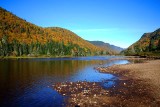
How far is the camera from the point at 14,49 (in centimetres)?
18888

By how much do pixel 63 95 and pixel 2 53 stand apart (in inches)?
6169

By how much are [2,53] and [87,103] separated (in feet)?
536

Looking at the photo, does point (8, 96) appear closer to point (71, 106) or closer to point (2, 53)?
point (71, 106)

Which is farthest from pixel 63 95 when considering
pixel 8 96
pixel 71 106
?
pixel 8 96

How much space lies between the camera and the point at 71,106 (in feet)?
78.4

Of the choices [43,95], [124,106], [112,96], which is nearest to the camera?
[124,106]

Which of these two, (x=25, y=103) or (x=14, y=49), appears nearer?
(x=25, y=103)

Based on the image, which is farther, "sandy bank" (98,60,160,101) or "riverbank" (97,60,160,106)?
"sandy bank" (98,60,160,101)

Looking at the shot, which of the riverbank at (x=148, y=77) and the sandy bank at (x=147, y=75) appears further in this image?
the sandy bank at (x=147, y=75)

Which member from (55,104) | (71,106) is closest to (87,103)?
(71,106)

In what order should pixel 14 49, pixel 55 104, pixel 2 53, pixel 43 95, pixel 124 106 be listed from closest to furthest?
pixel 124 106, pixel 55 104, pixel 43 95, pixel 2 53, pixel 14 49

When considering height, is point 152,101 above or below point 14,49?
below

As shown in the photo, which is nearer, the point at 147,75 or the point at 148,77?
the point at 148,77

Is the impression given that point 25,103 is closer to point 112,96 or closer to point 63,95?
point 63,95
